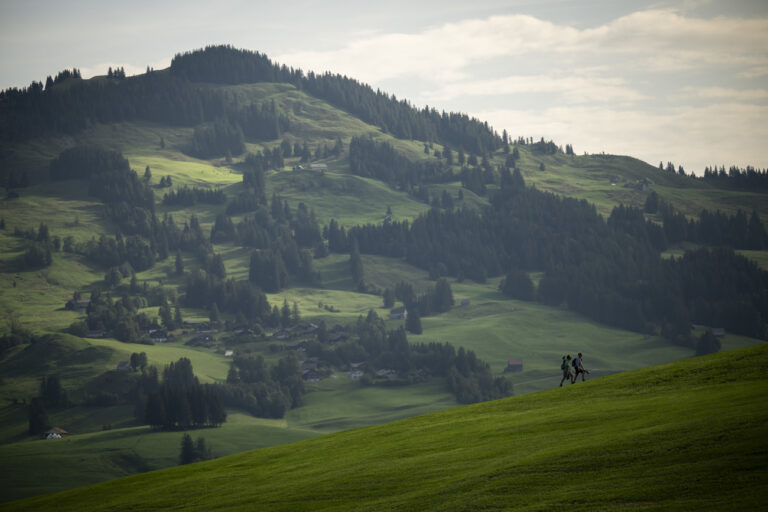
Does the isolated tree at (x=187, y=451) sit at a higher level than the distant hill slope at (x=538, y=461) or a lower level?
lower

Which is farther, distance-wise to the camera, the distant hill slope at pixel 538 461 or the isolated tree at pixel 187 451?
the isolated tree at pixel 187 451

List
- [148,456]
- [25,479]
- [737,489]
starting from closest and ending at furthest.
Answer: [737,489] → [25,479] → [148,456]

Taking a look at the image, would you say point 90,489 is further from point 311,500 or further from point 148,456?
point 148,456

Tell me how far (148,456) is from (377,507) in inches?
6321

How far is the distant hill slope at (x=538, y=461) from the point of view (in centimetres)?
3316

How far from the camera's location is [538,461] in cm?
3931

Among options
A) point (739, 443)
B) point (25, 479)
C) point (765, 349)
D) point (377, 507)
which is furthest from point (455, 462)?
point (25, 479)

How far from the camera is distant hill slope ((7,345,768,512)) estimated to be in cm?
3316

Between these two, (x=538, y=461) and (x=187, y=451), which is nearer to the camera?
(x=538, y=461)

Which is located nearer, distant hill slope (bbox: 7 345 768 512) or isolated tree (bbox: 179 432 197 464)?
distant hill slope (bbox: 7 345 768 512)

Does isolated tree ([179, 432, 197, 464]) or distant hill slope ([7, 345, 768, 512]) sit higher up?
distant hill slope ([7, 345, 768, 512])

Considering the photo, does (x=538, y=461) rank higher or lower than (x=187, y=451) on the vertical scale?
higher

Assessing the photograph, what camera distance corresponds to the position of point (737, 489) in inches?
1198

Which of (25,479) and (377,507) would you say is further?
(25,479)
